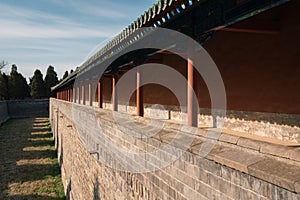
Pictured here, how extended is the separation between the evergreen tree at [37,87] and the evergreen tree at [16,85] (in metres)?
1.39

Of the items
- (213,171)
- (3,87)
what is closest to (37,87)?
(3,87)

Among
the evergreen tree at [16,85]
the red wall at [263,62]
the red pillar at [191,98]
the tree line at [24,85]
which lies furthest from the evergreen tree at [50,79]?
the red pillar at [191,98]

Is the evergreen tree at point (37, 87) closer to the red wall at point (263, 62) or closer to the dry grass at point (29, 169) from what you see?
the dry grass at point (29, 169)

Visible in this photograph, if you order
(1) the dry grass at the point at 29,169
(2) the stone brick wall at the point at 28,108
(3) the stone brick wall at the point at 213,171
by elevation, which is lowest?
(1) the dry grass at the point at 29,169

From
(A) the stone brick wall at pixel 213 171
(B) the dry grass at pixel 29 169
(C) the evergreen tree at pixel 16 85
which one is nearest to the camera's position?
(A) the stone brick wall at pixel 213 171

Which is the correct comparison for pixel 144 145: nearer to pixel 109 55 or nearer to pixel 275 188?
pixel 275 188

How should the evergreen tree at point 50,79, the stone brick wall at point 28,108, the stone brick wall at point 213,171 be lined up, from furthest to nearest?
1. the evergreen tree at point 50,79
2. the stone brick wall at point 28,108
3. the stone brick wall at point 213,171

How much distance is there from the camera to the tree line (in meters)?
48.7

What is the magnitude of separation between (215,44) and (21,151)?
695 inches

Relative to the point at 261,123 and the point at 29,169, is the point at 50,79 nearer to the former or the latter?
the point at 29,169

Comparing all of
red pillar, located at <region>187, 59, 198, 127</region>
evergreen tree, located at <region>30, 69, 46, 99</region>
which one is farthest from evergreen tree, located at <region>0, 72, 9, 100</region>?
red pillar, located at <region>187, 59, 198, 127</region>

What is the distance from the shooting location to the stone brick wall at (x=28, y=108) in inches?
1663

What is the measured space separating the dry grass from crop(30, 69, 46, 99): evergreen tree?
29.6 m

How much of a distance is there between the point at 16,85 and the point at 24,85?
2154 millimetres
